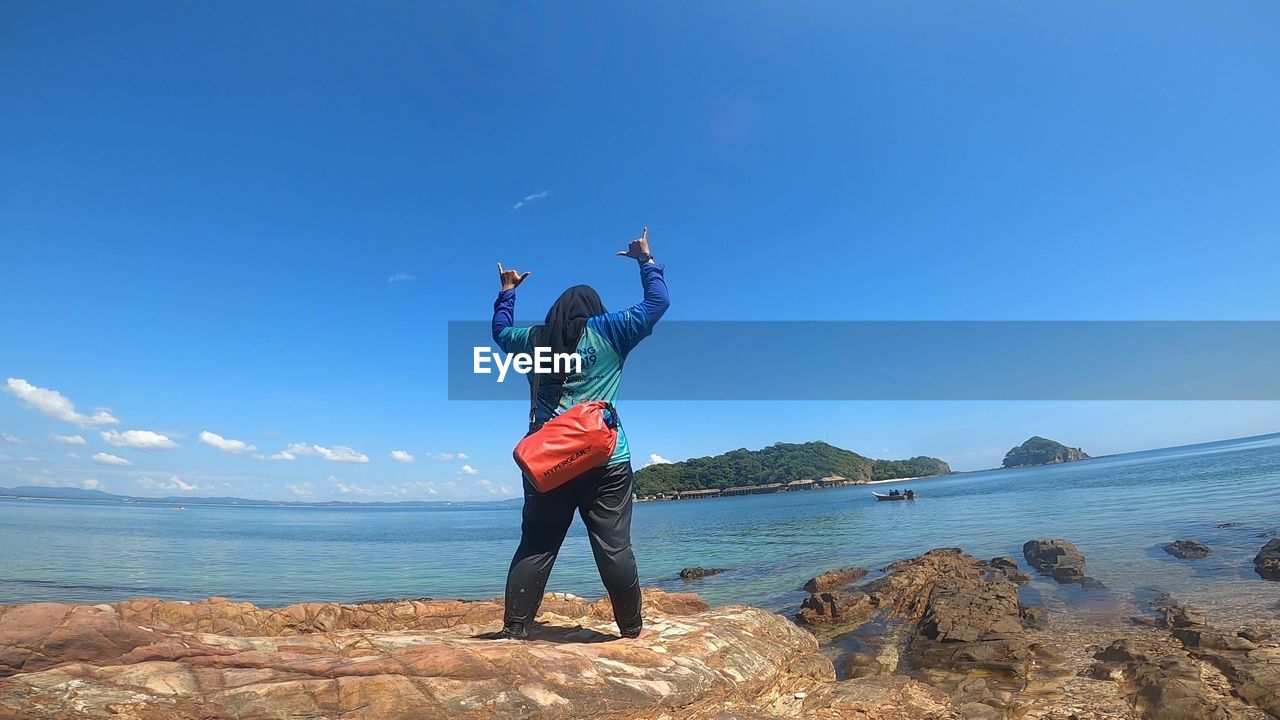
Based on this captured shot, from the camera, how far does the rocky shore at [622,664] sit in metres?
2.34

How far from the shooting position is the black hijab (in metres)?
3.72

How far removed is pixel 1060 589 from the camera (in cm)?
914

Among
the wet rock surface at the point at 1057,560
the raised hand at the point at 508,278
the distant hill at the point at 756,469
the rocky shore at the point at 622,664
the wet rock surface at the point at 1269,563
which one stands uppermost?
the raised hand at the point at 508,278

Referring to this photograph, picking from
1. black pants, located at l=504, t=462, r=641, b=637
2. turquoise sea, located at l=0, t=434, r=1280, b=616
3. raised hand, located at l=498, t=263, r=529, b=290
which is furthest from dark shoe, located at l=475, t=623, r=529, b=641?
turquoise sea, located at l=0, t=434, r=1280, b=616

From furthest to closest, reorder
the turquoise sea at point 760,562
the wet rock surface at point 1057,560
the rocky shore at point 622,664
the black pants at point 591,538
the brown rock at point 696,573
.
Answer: the brown rock at point 696,573 < the wet rock surface at point 1057,560 < the turquoise sea at point 760,562 < the black pants at point 591,538 < the rocky shore at point 622,664

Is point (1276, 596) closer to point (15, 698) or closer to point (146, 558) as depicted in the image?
point (15, 698)

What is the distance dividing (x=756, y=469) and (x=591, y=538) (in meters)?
151

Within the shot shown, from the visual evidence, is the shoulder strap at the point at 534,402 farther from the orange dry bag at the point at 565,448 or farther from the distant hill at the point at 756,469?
the distant hill at the point at 756,469

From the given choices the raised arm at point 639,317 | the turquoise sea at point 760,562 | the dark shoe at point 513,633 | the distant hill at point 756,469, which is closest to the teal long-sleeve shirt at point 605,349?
the raised arm at point 639,317

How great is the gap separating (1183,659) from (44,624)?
8.49 metres

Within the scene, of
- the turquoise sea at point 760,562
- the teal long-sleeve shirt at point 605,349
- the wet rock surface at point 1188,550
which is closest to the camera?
the teal long-sleeve shirt at point 605,349

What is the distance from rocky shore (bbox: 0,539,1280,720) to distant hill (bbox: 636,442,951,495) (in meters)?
134

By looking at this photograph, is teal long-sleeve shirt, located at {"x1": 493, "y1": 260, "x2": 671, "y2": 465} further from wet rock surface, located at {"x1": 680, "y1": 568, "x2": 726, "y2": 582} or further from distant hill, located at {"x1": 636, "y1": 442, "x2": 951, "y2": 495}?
distant hill, located at {"x1": 636, "y1": 442, "x2": 951, "y2": 495}

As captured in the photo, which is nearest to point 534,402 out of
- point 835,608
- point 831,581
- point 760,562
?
point 835,608
